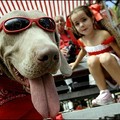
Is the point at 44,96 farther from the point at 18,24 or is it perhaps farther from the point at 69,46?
the point at 69,46

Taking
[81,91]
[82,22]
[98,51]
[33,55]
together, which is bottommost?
[81,91]

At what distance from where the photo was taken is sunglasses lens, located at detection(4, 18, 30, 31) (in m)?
1.60

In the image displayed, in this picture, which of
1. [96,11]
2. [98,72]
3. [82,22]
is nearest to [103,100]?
[98,72]

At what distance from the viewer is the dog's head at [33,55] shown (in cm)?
142

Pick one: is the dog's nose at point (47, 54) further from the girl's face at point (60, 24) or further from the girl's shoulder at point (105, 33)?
the girl's face at point (60, 24)

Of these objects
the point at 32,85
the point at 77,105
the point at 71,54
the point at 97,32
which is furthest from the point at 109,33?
the point at 32,85

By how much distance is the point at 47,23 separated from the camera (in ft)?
5.56

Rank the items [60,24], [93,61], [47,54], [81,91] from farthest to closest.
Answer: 1. [60,24]
2. [81,91]
3. [93,61]
4. [47,54]

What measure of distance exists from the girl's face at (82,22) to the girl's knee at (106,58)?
270 millimetres

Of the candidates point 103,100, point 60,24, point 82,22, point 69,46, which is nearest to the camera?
point 103,100

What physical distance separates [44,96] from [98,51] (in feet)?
4.51

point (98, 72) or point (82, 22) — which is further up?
point (82, 22)

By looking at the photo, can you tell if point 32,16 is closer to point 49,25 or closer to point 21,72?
point 49,25

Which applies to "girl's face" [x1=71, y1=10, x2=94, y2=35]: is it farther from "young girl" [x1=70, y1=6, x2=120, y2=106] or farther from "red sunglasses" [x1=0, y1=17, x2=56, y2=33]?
"red sunglasses" [x1=0, y1=17, x2=56, y2=33]
